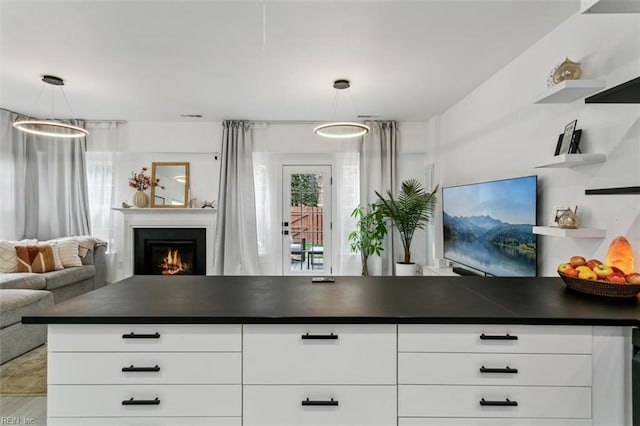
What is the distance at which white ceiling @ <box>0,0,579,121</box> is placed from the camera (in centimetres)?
220

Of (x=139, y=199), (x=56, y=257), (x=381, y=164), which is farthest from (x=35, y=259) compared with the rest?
(x=381, y=164)

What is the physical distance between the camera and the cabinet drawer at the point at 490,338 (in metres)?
1.21

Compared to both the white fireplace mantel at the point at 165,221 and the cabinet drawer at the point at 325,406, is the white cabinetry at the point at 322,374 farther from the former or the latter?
the white fireplace mantel at the point at 165,221

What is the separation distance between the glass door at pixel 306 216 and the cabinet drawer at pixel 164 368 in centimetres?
396

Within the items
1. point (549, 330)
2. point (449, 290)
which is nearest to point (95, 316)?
point (449, 290)

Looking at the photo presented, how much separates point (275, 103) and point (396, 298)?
335cm

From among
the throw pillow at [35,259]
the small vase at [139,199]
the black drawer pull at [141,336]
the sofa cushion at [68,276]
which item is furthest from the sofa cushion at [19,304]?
the black drawer pull at [141,336]

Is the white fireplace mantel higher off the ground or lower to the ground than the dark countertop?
higher

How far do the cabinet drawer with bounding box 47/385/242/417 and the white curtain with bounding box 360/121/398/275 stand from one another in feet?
13.2

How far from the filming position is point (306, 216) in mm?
5199

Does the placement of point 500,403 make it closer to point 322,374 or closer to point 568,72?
point 322,374

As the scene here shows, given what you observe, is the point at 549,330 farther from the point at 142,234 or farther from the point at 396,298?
the point at 142,234

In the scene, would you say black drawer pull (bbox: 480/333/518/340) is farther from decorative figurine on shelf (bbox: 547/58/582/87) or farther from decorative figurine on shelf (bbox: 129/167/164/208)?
decorative figurine on shelf (bbox: 129/167/164/208)

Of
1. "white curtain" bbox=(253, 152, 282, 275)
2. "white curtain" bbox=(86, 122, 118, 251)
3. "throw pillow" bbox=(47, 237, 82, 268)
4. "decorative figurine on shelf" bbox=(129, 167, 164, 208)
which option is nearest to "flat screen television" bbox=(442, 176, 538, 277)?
"white curtain" bbox=(253, 152, 282, 275)
